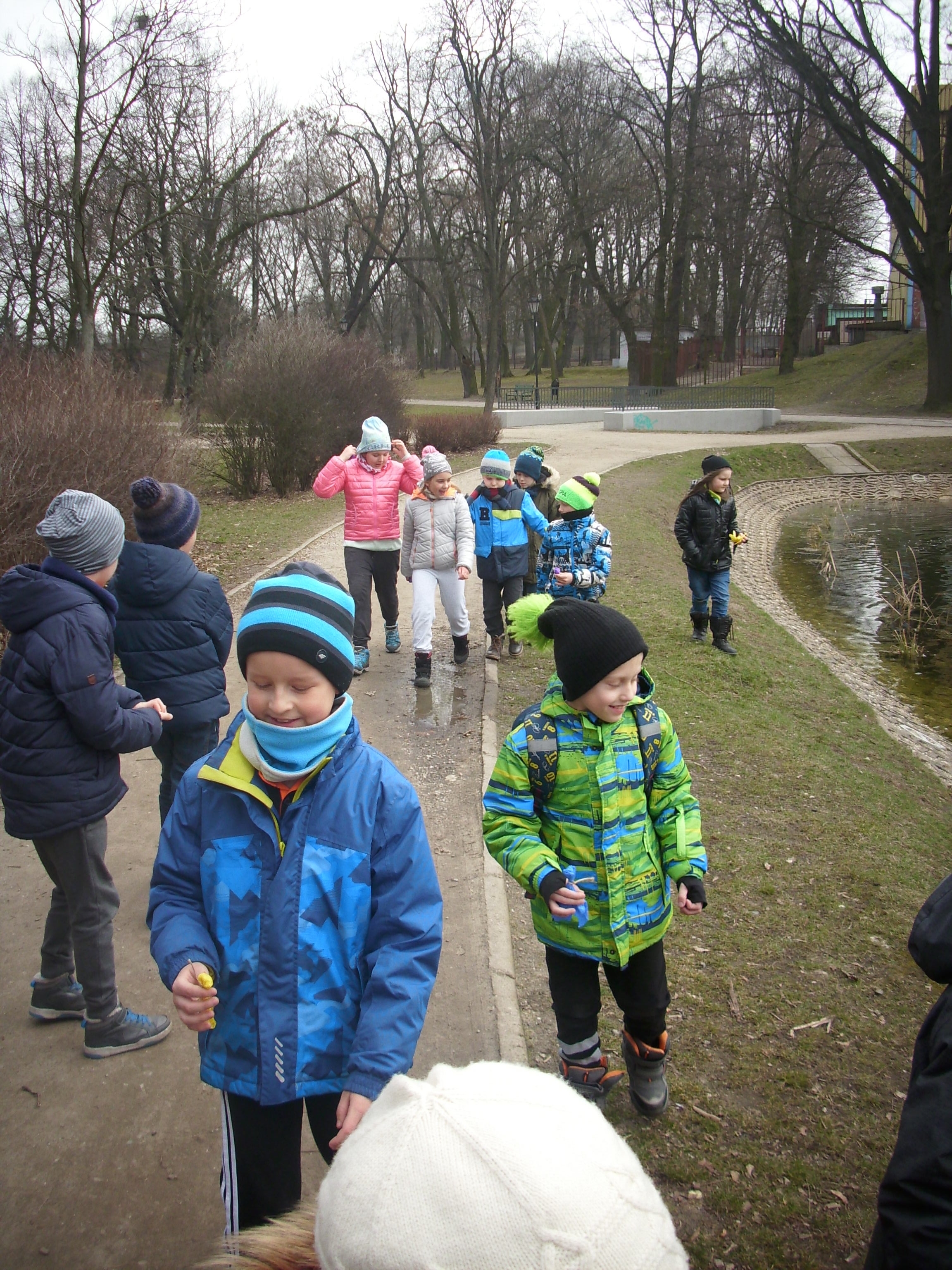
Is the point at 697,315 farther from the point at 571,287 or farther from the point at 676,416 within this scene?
the point at 676,416

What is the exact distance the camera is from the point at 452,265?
48.7 m

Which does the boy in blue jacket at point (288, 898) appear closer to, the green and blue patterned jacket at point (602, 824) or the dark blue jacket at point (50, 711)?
the green and blue patterned jacket at point (602, 824)

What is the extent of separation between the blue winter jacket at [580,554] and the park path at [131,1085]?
1.97 metres

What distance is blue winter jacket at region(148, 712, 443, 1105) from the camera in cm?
213

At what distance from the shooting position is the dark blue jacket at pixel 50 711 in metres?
3.16

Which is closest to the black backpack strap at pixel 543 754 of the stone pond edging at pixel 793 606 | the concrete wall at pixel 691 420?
the stone pond edging at pixel 793 606

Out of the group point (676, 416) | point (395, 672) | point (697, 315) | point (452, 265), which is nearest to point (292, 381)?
point (395, 672)

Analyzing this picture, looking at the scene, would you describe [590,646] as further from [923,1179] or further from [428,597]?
[428,597]

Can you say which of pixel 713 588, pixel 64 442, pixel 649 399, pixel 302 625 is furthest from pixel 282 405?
pixel 649 399

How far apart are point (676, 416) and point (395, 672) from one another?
27432 millimetres

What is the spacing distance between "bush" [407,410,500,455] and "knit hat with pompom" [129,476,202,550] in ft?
64.7

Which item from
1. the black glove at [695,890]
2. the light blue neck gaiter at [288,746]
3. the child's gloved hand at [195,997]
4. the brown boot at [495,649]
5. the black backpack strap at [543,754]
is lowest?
the brown boot at [495,649]

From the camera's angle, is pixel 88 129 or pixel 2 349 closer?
pixel 2 349

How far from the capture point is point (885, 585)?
51.5ft
